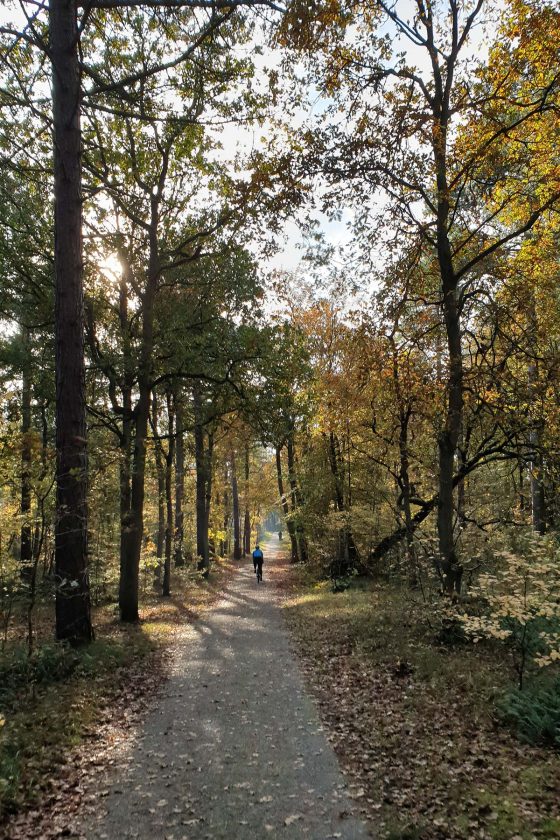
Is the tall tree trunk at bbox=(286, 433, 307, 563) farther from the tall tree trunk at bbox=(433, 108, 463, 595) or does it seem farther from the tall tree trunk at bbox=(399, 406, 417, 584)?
the tall tree trunk at bbox=(433, 108, 463, 595)

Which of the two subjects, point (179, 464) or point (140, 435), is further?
point (179, 464)

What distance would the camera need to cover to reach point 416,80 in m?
8.70

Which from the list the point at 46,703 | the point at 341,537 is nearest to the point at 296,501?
the point at 341,537

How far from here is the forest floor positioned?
4.24m

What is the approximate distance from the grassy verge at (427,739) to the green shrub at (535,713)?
6.8 inches

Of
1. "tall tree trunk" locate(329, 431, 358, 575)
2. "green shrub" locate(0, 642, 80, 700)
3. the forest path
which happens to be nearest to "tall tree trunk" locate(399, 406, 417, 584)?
the forest path

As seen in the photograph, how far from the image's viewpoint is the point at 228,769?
17.2 ft

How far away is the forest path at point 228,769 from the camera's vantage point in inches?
167

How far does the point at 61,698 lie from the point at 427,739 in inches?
189

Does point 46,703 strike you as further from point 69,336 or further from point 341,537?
point 341,537

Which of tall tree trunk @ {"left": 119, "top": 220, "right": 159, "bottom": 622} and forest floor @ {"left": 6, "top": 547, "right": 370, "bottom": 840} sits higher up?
tall tree trunk @ {"left": 119, "top": 220, "right": 159, "bottom": 622}

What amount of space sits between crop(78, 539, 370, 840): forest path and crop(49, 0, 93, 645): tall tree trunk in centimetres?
240

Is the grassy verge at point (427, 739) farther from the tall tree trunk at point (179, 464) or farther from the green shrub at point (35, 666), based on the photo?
the tall tree trunk at point (179, 464)

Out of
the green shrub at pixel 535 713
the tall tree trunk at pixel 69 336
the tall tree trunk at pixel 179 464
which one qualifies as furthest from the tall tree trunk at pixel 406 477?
the tall tree trunk at pixel 69 336
